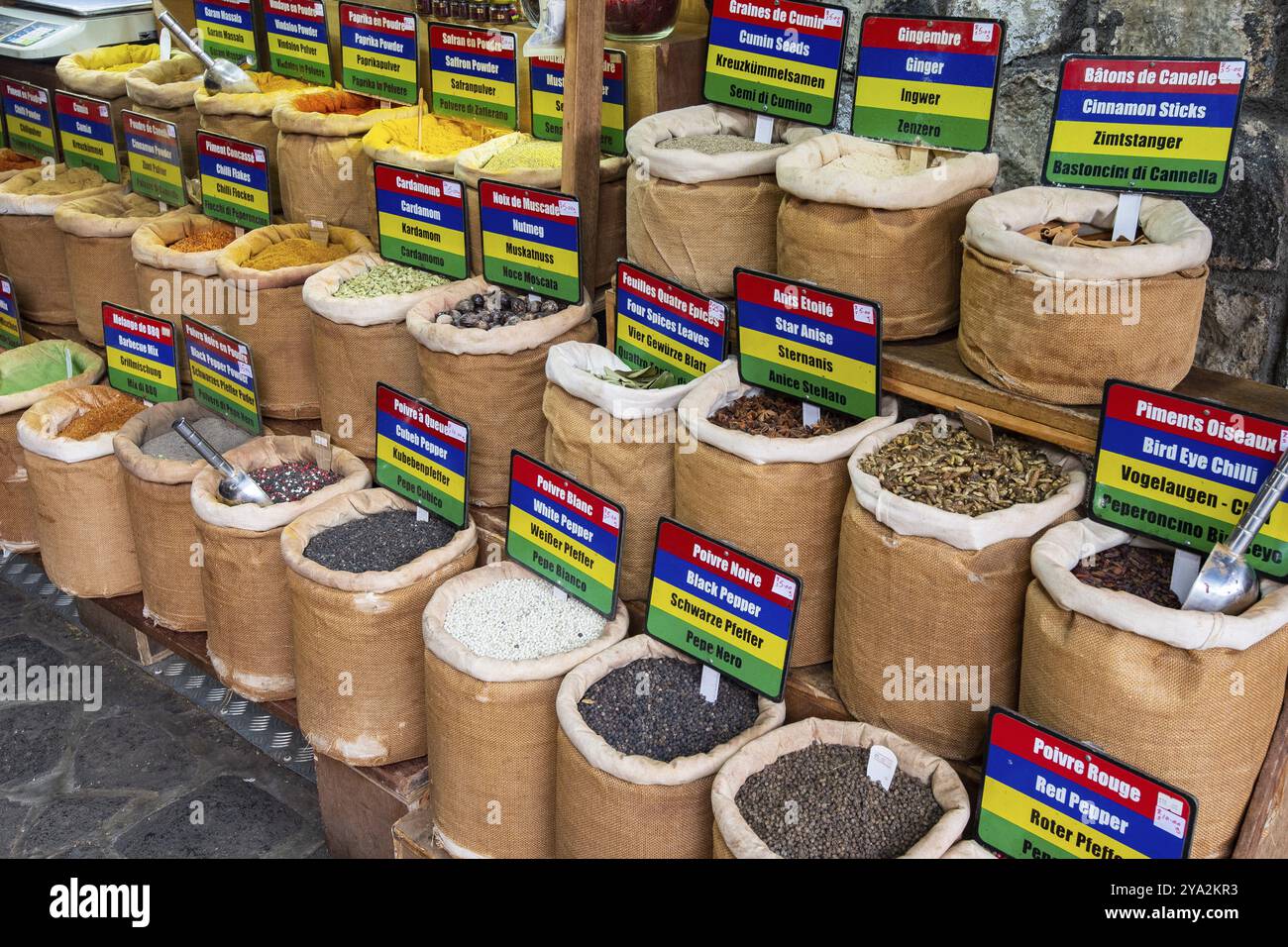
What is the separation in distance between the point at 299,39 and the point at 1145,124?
1.81m

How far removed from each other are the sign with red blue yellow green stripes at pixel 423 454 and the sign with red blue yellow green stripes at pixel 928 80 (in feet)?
2.59

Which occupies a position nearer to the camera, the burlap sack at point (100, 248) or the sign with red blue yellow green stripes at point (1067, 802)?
the sign with red blue yellow green stripes at point (1067, 802)

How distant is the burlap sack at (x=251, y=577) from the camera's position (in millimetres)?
2107

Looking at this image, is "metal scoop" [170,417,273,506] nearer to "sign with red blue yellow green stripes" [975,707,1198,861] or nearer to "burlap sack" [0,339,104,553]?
"burlap sack" [0,339,104,553]

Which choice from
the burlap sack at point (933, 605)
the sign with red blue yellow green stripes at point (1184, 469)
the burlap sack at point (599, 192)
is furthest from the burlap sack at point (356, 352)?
the sign with red blue yellow green stripes at point (1184, 469)

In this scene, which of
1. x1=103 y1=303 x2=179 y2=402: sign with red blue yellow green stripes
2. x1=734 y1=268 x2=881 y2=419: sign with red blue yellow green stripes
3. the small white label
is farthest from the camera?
x1=103 y1=303 x2=179 y2=402: sign with red blue yellow green stripes

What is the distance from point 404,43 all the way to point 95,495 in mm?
1081

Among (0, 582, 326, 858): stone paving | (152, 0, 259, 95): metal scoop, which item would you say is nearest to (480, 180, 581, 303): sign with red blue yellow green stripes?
(152, 0, 259, 95): metal scoop

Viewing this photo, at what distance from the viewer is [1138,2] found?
206 cm

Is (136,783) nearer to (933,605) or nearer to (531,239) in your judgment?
(531,239)

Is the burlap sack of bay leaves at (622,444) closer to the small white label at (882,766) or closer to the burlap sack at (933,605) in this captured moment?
the burlap sack at (933,605)

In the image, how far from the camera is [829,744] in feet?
5.37

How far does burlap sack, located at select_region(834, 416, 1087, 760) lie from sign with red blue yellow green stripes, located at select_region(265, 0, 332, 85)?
1.60 metres

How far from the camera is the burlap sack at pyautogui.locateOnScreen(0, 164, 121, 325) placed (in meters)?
2.82
